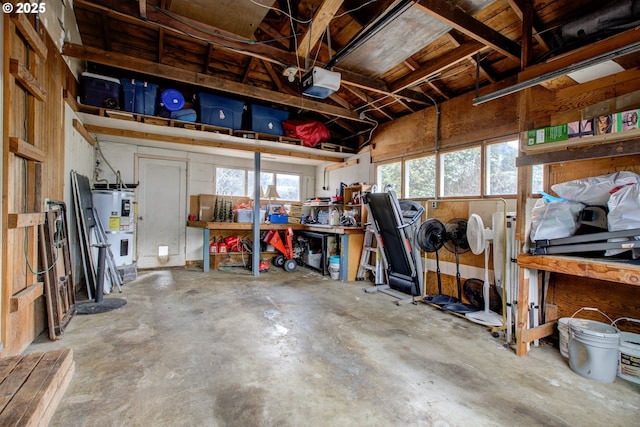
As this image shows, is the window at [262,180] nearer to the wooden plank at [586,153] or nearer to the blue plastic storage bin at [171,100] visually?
the blue plastic storage bin at [171,100]

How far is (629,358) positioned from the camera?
7.59 feet

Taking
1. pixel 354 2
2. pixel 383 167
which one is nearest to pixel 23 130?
pixel 354 2

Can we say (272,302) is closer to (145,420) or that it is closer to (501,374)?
(145,420)

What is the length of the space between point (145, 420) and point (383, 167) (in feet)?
17.7

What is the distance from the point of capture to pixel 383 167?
6008 mm

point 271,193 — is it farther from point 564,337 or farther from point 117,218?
point 564,337

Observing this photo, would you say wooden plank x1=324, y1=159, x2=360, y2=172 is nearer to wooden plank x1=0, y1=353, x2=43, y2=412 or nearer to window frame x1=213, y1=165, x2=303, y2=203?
window frame x1=213, y1=165, x2=303, y2=203

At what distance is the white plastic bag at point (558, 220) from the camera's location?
2535 millimetres

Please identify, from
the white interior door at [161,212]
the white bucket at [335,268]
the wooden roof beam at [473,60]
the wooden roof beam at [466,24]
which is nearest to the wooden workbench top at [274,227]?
the white interior door at [161,212]

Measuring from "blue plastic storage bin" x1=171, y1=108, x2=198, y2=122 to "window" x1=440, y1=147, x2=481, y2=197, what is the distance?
4.43 meters

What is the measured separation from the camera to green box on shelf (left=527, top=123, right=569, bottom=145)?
97.3 inches

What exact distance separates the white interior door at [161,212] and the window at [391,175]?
4.42 metres

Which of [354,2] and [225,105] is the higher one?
[354,2]

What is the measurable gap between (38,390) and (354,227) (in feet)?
15.0
